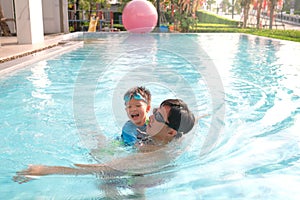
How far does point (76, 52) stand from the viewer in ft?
40.9

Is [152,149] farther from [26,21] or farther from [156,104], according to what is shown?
[26,21]

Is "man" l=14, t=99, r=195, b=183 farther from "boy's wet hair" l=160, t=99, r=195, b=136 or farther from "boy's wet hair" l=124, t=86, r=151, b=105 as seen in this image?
"boy's wet hair" l=124, t=86, r=151, b=105

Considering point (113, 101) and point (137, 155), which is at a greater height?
point (137, 155)

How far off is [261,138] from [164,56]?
7.45 meters

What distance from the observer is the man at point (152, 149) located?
2717mm

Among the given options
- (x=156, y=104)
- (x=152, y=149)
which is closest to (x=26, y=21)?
(x=156, y=104)

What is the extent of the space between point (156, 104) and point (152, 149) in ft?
10.3

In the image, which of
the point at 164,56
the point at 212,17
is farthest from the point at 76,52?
the point at 212,17

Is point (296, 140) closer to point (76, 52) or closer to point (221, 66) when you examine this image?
point (221, 66)

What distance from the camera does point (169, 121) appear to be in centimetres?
272

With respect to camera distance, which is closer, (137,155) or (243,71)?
(137,155)

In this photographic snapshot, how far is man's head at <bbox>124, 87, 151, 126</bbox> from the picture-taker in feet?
9.92

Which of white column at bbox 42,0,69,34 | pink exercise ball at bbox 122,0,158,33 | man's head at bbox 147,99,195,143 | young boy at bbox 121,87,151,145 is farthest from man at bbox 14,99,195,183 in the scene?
white column at bbox 42,0,69,34

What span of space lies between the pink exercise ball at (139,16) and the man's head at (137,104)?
1674cm
